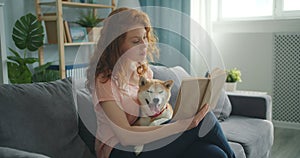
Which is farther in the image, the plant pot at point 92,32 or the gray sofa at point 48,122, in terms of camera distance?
the plant pot at point 92,32

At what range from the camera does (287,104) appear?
3066 millimetres

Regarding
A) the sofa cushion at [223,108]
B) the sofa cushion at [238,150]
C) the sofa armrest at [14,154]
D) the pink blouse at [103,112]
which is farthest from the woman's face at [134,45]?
the sofa cushion at [223,108]

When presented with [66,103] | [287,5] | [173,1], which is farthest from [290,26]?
[66,103]

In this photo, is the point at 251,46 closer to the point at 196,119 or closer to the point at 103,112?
the point at 196,119

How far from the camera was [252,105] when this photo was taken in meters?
2.15

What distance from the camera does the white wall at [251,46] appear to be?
3.10m

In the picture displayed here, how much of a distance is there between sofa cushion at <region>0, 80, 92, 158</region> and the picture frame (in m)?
1.48

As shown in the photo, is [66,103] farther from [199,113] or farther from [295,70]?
[295,70]

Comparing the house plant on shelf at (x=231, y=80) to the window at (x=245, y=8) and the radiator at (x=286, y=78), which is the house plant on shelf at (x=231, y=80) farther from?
the window at (x=245, y=8)

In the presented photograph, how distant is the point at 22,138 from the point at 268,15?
9.04 feet

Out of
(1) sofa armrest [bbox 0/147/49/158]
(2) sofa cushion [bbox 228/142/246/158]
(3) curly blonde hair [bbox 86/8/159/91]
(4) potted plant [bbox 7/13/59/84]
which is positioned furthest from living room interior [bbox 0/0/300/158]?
(1) sofa armrest [bbox 0/147/49/158]

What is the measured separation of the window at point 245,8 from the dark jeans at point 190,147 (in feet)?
7.24

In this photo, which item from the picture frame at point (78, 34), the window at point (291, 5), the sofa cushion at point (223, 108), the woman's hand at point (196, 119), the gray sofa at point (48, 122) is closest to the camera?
the gray sofa at point (48, 122)

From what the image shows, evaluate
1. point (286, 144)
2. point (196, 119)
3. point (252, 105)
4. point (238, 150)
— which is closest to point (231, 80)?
point (252, 105)
